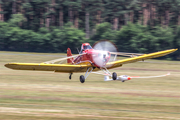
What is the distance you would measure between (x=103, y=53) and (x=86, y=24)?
51127mm

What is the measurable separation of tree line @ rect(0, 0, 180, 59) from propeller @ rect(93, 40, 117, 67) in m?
34.7

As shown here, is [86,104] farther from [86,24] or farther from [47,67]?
[86,24]

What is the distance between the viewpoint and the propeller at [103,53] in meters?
18.5

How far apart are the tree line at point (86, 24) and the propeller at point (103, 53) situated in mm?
34717

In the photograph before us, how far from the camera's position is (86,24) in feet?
226

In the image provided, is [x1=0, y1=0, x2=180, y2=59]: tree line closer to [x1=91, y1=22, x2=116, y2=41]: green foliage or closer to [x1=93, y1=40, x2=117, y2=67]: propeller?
[x1=91, y1=22, x2=116, y2=41]: green foliage

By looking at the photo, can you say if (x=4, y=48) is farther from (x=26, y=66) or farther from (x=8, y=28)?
(x=26, y=66)

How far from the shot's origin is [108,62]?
19.8 metres

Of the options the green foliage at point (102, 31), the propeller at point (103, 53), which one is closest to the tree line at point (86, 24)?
the green foliage at point (102, 31)

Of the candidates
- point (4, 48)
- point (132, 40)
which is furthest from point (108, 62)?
point (4, 48)

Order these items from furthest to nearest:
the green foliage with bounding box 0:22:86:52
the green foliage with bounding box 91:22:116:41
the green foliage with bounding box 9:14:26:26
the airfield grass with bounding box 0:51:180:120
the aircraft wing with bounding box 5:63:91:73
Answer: the green foliage with bounding box 9:14:26:26, the green foliage with bounding box 91:22:116:41, the green foliage with bounding box 0:22:86:52, the aircraft wing with bounding box 5:63:91:73, the airfield grass with bounding box 0:51:180:120

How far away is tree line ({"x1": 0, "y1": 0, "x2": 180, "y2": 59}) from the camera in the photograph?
181ft

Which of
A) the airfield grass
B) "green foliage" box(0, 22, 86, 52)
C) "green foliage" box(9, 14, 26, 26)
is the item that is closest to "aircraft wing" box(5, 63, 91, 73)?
the airfield grass

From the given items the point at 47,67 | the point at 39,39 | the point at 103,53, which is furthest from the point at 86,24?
the point at 47,67
